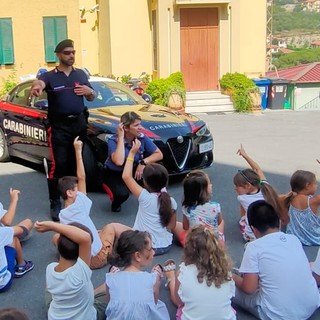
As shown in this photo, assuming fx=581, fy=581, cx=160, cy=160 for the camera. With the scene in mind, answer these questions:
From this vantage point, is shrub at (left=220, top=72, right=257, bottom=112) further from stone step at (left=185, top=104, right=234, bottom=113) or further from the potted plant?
the potted plant

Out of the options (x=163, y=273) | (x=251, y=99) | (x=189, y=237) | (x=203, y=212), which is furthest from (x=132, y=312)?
(x=251, y=99)

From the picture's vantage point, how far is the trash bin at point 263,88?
18.2m

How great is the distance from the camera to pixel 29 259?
567 cm

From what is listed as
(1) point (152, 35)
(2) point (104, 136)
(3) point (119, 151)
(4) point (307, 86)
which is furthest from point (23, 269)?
(4) point (307, 86)

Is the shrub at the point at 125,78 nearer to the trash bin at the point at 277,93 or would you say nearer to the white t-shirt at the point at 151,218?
the trash bin at the point at 277,93

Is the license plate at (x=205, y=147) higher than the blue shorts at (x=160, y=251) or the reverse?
higher

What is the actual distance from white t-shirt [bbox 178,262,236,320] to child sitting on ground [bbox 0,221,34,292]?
5.81 ft

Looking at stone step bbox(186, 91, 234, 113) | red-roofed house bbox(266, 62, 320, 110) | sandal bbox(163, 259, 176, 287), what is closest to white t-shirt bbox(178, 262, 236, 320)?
sandal bbox(163, 259, 176, 287)

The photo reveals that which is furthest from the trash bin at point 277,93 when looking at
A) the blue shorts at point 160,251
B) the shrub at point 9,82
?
the blue shorts at point 160,251

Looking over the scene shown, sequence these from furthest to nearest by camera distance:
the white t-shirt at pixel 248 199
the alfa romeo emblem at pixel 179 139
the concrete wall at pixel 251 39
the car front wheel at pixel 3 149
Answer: the concrete wall at pixel 251 39, the car front wheel at pixel 3 149, the alfa romeo emblem at pixel 179 139, the white t-shirt at pixel 248 199

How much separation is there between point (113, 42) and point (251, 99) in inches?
201

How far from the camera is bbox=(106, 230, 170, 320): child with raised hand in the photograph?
378 cm

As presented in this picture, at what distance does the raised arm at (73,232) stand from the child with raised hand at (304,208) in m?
2.36

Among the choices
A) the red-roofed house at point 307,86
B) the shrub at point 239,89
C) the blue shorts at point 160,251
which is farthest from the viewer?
the red-roofed house at point 307,86
